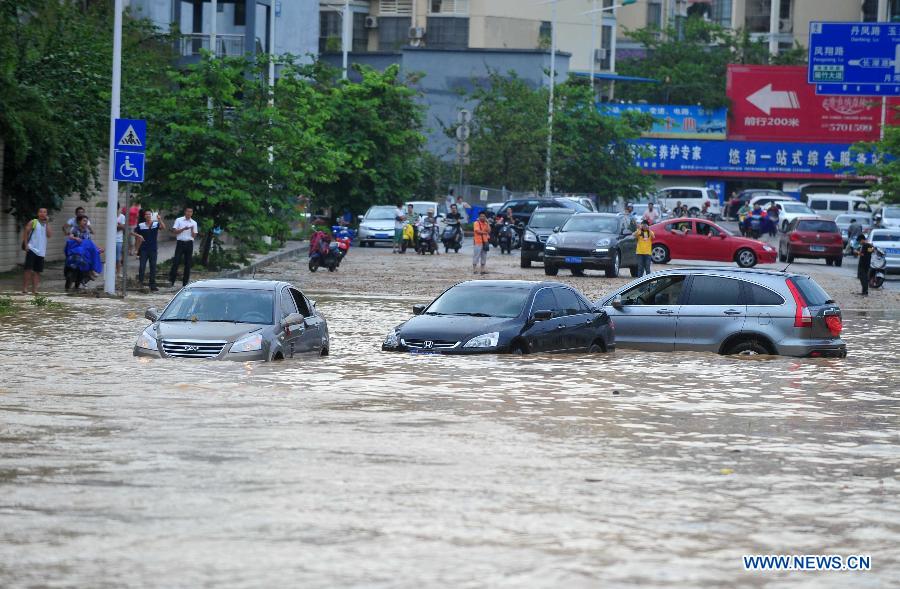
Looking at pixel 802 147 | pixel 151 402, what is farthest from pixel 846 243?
pixel 151 402

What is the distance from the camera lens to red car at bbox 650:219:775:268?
49.2 metres

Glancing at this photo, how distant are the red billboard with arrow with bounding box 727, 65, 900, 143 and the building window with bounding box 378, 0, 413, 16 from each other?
19.3 meters

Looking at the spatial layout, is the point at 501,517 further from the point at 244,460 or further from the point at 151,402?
the point at 151,402

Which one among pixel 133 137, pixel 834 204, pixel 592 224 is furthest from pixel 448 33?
pixel 133 137

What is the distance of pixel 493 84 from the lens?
8238 cm

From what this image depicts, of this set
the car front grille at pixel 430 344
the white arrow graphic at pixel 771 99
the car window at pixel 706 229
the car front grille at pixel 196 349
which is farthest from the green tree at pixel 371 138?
the car front grille at pixel 196 349

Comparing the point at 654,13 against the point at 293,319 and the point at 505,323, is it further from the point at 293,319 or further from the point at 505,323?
the point at 293,319

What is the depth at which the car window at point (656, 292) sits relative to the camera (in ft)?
71.1

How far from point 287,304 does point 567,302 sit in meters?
3.82

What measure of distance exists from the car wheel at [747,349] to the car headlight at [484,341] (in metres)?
3.17

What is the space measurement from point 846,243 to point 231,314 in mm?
50640

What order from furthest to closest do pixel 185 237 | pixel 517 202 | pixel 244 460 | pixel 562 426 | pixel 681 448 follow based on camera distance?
pixel 517 202, pixel 185 237, pixel 562 426, pixel 681 448, pixel 244 460

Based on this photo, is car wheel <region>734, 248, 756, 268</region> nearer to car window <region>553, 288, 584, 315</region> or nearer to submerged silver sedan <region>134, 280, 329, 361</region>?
car window <region>553, 288, 584, 315</region>

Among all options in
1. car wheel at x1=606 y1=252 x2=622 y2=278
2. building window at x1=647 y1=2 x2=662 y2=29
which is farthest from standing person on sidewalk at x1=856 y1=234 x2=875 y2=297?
building window at x1=647 y1=2 x2=662 y2=29
